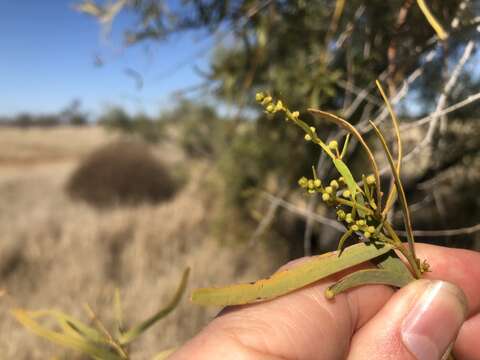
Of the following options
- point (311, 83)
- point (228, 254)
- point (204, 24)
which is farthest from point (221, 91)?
point (228, 254)

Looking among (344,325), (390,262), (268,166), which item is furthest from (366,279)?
(268,166)

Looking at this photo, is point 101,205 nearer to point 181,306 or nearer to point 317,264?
point 181,306

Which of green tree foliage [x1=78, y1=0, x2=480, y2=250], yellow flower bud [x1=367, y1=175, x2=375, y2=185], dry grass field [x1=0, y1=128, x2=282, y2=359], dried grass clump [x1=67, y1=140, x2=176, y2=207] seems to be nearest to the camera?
yellow flower bud [x1=367, y1=175, x2=375, y2=185]

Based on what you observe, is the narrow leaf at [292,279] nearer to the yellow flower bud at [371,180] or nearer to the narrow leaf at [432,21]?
the yellow flower bud at [371,180]

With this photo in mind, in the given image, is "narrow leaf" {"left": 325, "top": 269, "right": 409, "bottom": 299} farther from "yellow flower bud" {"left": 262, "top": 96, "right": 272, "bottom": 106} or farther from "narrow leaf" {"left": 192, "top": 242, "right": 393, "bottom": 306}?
"yellow flower bud" {"left": 262, "top": 96, "right": 272, "bottom": 106}

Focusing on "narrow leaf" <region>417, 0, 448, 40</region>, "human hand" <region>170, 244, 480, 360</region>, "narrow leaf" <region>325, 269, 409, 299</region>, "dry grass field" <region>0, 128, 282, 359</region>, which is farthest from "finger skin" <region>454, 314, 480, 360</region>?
"dry grass field" <region>0, 128, 282, 359</region>
